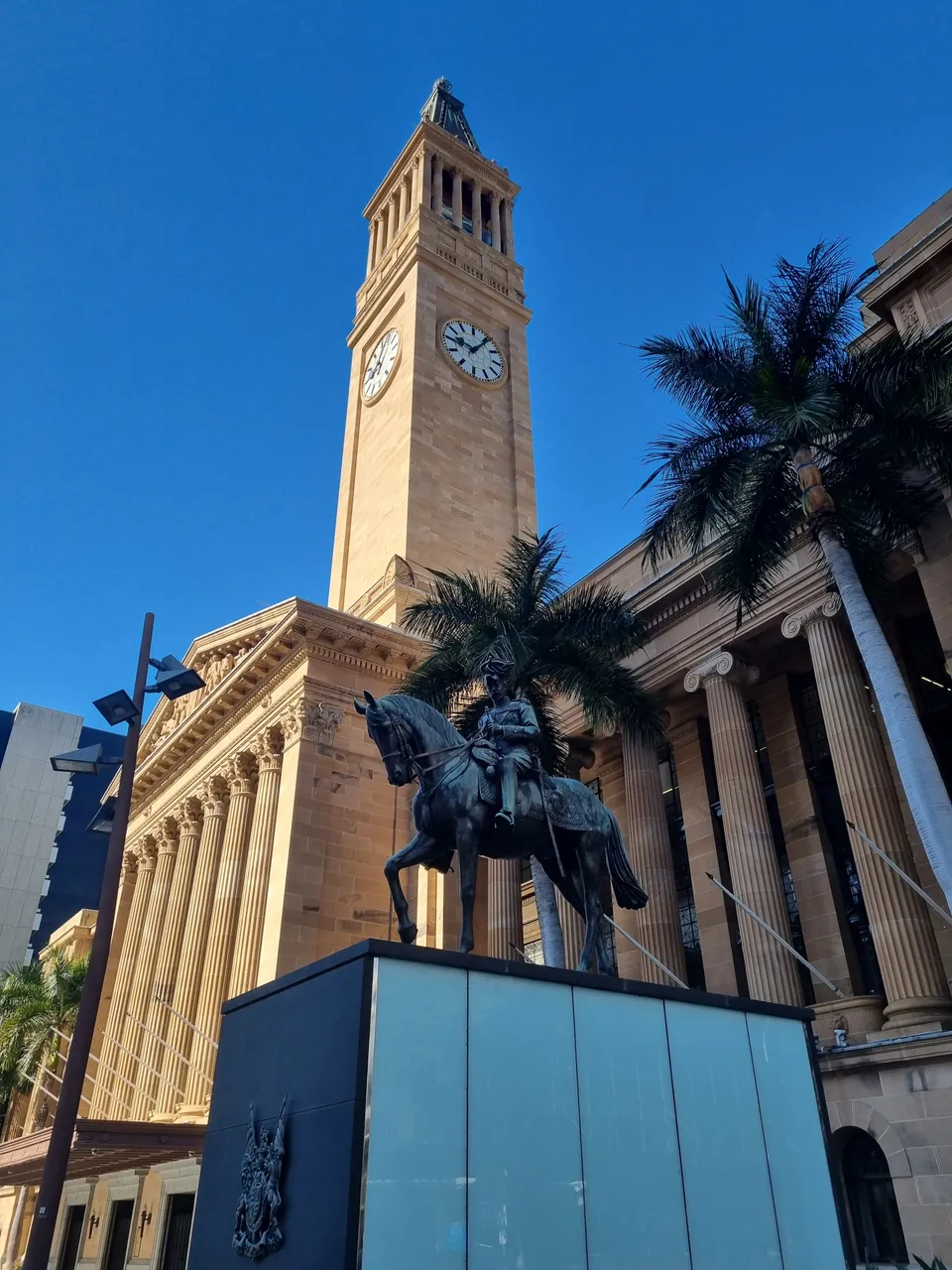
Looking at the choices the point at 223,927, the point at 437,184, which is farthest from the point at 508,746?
the point at 437,184

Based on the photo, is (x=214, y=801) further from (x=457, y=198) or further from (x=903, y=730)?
(x=457, y=198)

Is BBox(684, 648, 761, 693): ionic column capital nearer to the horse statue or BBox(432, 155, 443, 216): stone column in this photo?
the horse statue

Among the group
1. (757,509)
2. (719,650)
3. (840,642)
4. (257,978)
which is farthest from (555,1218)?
(257,978)

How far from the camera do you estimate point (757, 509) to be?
20.5m

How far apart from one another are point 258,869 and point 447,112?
2220 inches

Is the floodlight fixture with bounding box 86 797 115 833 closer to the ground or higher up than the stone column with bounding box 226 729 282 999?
closer to the ground

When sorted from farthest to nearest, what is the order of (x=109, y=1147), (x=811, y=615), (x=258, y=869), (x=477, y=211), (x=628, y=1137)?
(x=477, y=211) < (x=258, y=869) < (x=811, y=615) < (x=109, y=1147) < (x=628, y=1137)

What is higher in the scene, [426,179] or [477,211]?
[426,179]

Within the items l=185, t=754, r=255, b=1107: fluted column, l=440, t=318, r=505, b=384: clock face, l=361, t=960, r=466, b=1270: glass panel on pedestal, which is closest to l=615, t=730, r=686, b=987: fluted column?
l=185, t=754, r=255, b=1107: fluted column

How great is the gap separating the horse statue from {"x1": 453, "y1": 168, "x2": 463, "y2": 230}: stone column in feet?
158

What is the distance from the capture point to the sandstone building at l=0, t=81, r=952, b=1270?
62.8ft

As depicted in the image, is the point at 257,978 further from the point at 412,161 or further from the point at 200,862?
the point at 412,161

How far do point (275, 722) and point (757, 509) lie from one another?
17187mm

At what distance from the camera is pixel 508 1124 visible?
913 cm
